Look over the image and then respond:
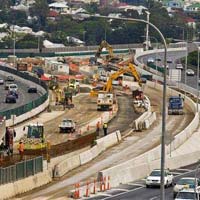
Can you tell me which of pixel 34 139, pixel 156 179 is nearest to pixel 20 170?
pixel 156 179

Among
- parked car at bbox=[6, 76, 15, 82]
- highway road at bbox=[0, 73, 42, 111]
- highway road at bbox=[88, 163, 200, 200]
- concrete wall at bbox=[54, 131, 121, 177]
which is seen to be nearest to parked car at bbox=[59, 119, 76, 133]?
concrete wall at bbox=[54, 131, 121, 177]

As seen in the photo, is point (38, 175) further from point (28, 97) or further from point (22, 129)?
point (28, 97)

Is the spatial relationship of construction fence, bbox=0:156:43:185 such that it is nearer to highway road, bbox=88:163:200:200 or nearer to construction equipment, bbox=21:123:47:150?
highway road, bbox=88:163:200:200

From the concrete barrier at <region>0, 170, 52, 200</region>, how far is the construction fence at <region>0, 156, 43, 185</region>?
23 cm

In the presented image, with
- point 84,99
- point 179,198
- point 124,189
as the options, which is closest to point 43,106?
point 84,99

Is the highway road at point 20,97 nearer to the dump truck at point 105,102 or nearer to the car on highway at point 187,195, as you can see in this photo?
the dump truck at point 105,102

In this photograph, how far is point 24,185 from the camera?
59.9 m

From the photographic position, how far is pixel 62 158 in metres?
73.7

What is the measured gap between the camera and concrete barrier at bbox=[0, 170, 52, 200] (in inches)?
2243

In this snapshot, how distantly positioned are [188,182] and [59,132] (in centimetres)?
3817

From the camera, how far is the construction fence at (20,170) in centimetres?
5691

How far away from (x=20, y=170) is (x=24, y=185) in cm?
153

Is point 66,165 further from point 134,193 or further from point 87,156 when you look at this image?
point 134,193

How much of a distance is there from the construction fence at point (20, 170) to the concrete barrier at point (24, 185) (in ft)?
0.74
